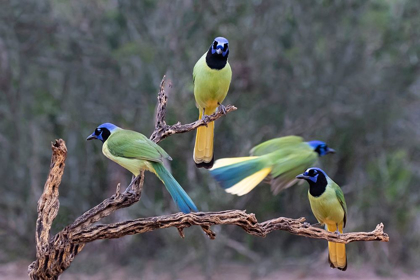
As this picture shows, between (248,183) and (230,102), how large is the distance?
4283 mm

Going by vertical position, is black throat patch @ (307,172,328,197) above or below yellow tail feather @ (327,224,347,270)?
above

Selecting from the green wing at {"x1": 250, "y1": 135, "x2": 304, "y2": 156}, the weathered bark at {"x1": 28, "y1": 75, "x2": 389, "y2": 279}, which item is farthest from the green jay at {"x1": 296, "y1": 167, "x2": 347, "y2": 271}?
the weathered bark at {"x1": 28, "y1": 75, "x2": 389, "y2": 279}

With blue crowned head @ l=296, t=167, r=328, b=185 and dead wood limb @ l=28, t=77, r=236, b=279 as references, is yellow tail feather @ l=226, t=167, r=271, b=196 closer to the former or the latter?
blue crowned head @ l=296, t=167, r=328, b=185

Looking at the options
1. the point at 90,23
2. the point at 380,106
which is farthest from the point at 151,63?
the point at 380,106

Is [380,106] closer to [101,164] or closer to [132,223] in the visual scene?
[101,164]

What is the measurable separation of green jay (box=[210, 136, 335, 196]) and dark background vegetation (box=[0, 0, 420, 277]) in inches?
130

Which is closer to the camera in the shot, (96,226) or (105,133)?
(96,226)

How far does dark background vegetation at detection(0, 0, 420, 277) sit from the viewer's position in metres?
9.34

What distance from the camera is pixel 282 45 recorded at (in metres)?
9.62

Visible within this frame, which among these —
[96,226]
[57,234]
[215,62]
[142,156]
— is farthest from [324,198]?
[57,234]

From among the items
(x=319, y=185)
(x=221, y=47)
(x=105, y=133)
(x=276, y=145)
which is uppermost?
(x=221, y=47)

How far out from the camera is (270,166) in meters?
5.54

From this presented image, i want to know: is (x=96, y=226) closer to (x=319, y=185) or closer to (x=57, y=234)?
(x=57, y=234)

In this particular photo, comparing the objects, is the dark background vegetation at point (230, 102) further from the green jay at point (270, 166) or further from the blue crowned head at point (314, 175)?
the blue crowned head at point (314, 175)
